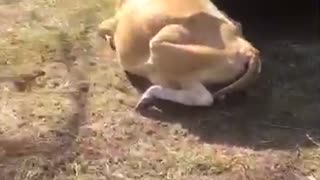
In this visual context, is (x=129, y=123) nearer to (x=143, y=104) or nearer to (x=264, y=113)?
(x=143, y=104)

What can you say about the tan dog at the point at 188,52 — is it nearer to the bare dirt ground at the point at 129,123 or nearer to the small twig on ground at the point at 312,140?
the bare dirt ground at the point at 129,123

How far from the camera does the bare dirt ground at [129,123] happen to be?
421 cm

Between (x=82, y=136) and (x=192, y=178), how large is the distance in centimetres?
70

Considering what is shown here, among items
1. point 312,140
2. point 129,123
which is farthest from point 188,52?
point 312,140

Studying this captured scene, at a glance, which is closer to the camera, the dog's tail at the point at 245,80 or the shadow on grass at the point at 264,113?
the shadow on grass at the point at 264,113

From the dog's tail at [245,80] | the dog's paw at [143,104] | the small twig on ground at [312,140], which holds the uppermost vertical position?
the dog's tail at [245,80]

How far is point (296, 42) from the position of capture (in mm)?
5746

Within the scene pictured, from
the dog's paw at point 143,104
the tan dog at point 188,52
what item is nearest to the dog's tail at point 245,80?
the tan dog at point 188,52

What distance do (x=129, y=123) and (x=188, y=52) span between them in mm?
511

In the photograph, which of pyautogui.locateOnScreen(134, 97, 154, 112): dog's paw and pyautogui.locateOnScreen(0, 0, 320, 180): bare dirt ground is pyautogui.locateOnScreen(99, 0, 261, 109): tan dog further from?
pyautogui.locateOnScreen(0, 0, 320, 180): bare dirt ground

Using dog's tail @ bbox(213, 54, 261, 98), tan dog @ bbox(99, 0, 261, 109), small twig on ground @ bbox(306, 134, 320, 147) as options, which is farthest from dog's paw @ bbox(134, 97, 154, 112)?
small twig on ground @ bbox(306, 134, 320, 147)

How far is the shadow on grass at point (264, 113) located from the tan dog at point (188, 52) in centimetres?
9

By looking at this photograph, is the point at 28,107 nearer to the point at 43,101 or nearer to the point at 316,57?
the point at 43,101

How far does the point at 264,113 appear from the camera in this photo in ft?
15.6
